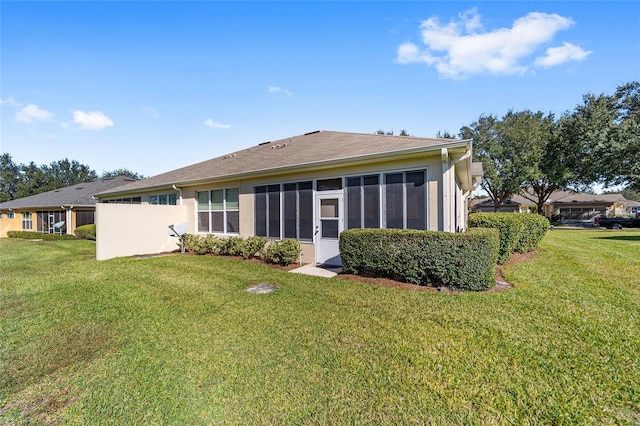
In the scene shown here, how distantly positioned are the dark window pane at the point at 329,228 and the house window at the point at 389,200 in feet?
1.57

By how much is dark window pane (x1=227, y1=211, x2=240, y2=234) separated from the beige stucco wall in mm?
2444

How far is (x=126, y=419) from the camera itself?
2.40 metres

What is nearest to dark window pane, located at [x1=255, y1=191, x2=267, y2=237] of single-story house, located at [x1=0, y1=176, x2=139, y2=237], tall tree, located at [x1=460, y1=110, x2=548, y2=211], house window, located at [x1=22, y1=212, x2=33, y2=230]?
single-story house, located at [x1=0, y1=176, x2=139, y2=237]

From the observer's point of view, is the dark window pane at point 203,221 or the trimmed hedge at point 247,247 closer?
→ the trimmed hedge at point 247,247

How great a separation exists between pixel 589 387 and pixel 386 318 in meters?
2.26

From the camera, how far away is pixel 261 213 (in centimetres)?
998

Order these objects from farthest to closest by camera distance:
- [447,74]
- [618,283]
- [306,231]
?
[447,74]
[306,231]
[618,283]

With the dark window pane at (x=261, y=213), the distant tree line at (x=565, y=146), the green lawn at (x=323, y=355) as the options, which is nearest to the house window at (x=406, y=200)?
the green lawn at (x=323, y=355)

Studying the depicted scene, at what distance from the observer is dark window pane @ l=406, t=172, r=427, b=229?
6.82m

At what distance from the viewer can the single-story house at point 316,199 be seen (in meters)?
6.77

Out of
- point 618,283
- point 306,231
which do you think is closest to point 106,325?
point 306,231

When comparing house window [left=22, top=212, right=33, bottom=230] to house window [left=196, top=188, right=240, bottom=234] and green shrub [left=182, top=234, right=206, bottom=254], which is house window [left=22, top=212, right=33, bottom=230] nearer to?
green shrub [left=182, top=234, right=206, bottom=254]

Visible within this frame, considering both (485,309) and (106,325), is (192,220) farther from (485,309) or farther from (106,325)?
(485,309)

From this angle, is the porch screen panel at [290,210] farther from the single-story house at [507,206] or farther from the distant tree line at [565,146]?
the single-story house at [507,206]
